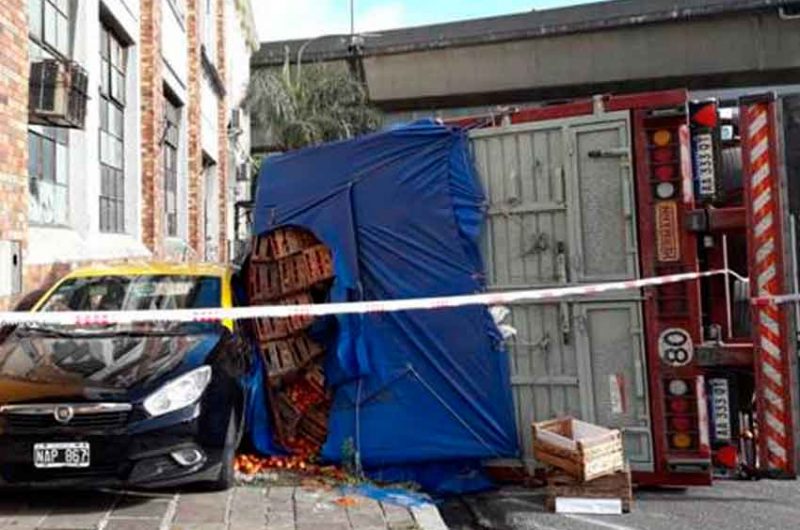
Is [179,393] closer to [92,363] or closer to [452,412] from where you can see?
[92,363]

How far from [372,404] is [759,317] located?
8.96 feet

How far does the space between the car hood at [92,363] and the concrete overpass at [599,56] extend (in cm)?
2463

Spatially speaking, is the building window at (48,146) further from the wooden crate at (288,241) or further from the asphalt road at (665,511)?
the asphalt road at (665,511)

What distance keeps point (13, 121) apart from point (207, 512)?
4.46 meters

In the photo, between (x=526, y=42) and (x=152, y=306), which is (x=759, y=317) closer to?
(x=152, y=306)

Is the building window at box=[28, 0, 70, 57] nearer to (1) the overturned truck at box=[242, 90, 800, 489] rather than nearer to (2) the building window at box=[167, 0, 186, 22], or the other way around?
(1) the overturned truck at box=[242, 90, 800, 489]

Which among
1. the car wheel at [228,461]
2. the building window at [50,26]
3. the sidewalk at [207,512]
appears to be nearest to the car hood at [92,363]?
the car wheel at [228,461]

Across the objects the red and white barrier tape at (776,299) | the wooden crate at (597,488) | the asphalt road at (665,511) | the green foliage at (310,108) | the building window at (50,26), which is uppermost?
the green foliage at (310,108)

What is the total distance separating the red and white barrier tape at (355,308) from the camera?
557 cm

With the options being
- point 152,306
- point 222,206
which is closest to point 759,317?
point 152,306

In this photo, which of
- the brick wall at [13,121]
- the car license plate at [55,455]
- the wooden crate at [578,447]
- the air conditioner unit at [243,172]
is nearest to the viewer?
the car license plate at [55,455]

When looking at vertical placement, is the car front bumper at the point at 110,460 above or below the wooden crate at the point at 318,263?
below

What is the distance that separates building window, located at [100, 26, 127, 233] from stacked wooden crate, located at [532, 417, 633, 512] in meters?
8.28

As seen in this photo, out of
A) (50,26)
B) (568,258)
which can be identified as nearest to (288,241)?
(568,258)
